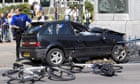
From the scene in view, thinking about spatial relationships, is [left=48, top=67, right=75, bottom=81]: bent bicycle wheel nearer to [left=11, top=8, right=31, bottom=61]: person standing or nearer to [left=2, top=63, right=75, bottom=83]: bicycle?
[left=2, top=63, right=75, bottom=83]: bicycle

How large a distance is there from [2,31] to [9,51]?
5.23 m

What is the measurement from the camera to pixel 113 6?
75.5 ft

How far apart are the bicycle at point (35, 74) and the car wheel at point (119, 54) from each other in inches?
202

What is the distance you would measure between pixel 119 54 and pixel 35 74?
6068mm

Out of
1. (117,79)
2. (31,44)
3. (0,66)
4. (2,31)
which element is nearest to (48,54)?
(31,44)

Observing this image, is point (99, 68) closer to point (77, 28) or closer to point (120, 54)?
point (77, 28)

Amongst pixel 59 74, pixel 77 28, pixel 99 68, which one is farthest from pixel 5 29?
pixel 59 74

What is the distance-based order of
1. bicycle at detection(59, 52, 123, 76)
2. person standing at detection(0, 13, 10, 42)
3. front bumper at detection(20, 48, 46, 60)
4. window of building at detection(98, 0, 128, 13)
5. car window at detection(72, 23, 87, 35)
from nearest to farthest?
bicycle at detection(59, 52, 123, 76) < front bumper at detection(20, 48, 46, 60) < car window at detection(72, 23, 87, 35) < window of building at detection(98, 0, 128, 13) < person standing at detection(0, 13, 10, 42)

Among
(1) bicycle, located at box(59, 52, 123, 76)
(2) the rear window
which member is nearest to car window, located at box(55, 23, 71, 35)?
(2) the rear window

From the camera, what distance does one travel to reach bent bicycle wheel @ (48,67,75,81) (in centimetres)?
1266

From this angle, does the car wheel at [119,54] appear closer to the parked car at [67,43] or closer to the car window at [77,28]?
the parked car at [67,43]

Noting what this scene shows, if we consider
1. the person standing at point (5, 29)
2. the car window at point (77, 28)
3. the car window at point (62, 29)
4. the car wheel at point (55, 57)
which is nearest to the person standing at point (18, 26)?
the car window at point (62, 29)

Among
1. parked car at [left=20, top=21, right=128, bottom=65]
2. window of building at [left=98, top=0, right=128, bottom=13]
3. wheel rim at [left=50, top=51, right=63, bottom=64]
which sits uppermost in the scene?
window of building at [left=98, top=0, right=128, bottom=13]

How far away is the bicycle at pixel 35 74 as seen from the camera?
1236 cm
